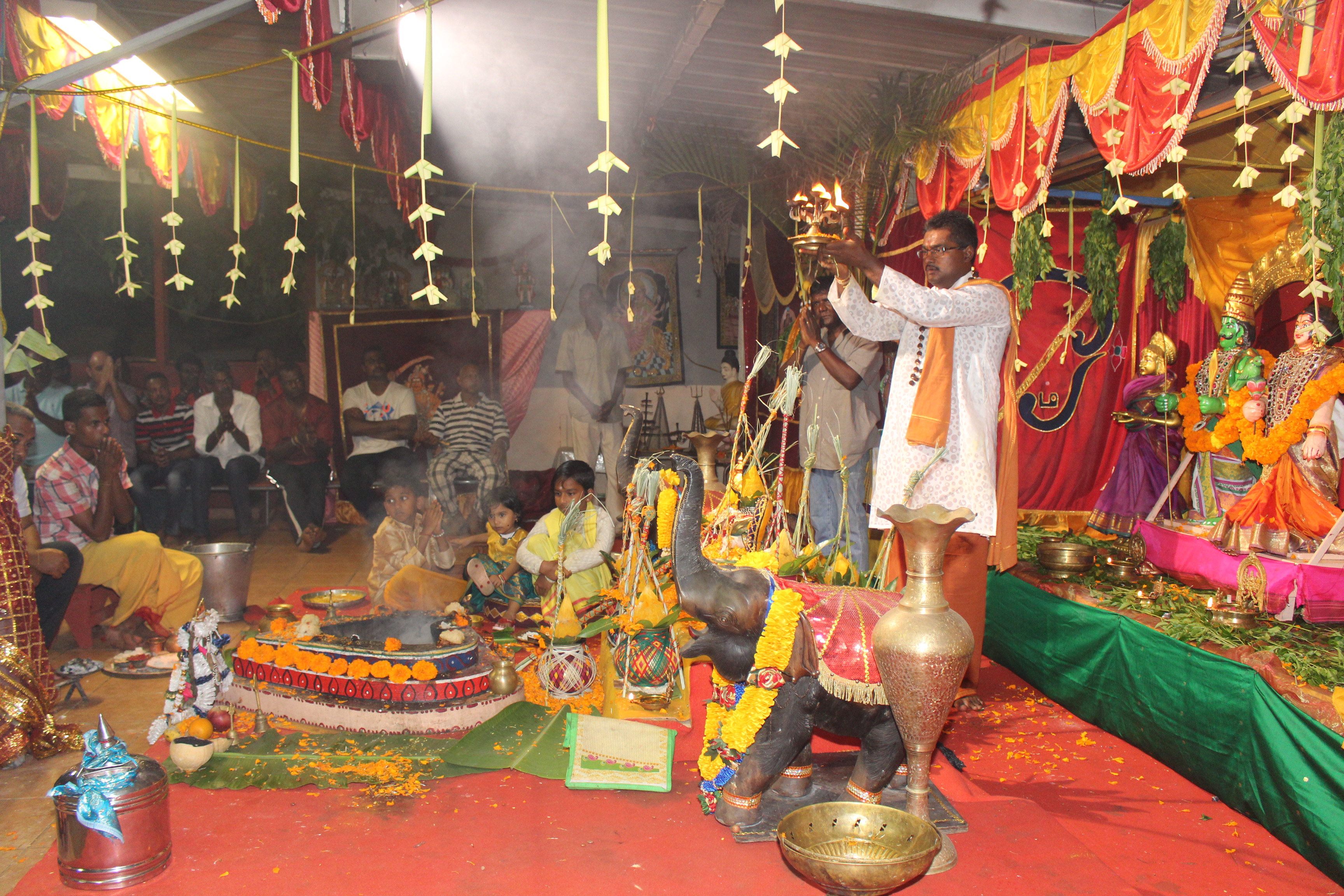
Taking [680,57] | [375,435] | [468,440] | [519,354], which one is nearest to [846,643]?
[680,57]

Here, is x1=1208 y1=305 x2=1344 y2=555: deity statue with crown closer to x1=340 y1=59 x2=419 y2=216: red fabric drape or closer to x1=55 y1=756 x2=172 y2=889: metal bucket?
x1=55 y1=756 x2=172 y2=889: metal bucket

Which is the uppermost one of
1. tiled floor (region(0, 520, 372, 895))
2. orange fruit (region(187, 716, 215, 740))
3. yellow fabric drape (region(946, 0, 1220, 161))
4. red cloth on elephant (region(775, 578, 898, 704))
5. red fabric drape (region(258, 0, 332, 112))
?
red fabric drape (region(258, 0, 332, 112))

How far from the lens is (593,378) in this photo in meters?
9.88

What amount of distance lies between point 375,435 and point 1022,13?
6937mm

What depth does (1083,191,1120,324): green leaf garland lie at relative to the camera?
20.1ft

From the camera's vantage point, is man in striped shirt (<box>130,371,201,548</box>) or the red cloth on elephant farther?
man in striped shirt (<box>130,371,201,548</box>)

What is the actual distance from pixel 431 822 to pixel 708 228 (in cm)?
861

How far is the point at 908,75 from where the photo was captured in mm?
5574

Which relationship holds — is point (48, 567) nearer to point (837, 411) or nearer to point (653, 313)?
point (837, 411)

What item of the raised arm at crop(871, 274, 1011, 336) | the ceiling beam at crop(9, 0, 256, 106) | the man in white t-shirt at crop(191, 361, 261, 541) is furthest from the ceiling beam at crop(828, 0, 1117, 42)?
the man in white t-shirt at crop(191, 361, 261, 541)

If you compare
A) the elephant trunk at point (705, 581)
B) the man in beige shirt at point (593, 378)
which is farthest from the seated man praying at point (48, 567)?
the man in beige shirt at point (593, 378)

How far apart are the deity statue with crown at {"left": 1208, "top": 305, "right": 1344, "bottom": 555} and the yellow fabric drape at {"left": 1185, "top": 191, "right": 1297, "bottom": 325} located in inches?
44.3

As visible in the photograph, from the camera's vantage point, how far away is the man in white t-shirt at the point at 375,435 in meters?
8.81

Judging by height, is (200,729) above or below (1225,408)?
below
